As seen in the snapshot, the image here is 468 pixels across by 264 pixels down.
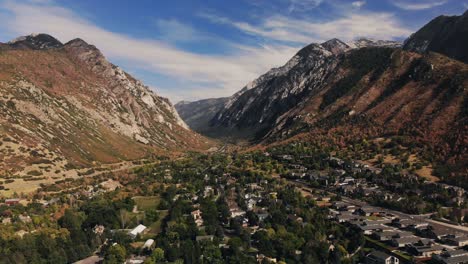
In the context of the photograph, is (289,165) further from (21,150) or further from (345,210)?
(21,150)

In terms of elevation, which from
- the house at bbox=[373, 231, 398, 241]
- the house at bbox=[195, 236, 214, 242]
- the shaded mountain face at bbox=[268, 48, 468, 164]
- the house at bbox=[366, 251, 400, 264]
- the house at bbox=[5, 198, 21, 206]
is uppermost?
the shaded mountain face at bbox=[268, 48, 468, 164]

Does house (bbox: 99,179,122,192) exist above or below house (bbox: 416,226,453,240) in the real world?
above

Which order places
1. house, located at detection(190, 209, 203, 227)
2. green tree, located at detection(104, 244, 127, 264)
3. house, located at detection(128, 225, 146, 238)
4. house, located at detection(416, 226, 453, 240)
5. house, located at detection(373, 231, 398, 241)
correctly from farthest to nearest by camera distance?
house, located at detection(190, 209, 203, 227) → house, located at detection(128, 225, 146, 238) → house, located at detection(373, 231, 398, 241) → house, located at detection(416, 226, 453, 240) → green tree, located at detection(104, 244, 127, 264)

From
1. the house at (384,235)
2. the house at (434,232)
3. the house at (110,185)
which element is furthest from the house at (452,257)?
the house at (110,185)

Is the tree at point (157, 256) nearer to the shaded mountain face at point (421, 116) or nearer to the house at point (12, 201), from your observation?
the house at point (12, 201)

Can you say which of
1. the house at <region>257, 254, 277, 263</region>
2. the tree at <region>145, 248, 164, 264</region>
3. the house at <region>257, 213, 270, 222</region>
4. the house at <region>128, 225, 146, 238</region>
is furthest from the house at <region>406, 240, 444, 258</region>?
the house at <region>128, 225, 146, 238</region>

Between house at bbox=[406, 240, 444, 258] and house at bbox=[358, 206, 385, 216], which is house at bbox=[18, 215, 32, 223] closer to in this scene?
house at bbox=[358, 206, 385, 216]

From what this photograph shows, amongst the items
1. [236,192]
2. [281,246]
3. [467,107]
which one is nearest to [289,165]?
[236,192]

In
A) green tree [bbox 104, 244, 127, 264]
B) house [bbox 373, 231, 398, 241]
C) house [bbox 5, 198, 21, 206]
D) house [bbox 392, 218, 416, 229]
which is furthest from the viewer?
house [bbox 5, 198, 21, 206]
